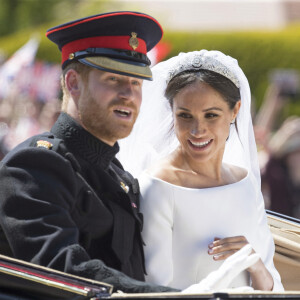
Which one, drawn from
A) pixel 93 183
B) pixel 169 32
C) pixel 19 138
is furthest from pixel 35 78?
pixel 93 183

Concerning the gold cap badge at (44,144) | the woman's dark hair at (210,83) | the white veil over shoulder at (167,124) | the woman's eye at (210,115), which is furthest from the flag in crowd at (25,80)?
the gold cap badge at (44,144)

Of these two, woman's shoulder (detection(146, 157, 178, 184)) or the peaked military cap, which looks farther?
woman's shoulder (detection(146, 157, 178, 184))

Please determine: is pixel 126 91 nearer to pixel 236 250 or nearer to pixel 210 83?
pixel 210 83

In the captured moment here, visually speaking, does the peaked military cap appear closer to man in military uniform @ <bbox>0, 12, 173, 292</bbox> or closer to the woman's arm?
man in military uniform @ <bbox>0, 12, 173, 292</bbox>

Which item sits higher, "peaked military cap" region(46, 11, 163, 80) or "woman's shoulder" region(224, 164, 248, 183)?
"peaked military cap" region(46, 11, 163, 80)

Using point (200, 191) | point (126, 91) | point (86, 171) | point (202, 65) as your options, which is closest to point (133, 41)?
point (126, 91)

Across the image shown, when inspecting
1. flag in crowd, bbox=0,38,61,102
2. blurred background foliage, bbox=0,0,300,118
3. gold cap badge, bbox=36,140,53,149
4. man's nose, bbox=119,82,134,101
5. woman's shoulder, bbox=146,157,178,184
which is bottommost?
gold cap badge, bbox=36,140,53,149

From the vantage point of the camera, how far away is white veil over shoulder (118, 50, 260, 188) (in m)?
3.40

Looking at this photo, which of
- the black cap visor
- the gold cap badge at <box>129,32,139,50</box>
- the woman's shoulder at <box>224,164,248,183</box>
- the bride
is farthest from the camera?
the woman's shoulder at <box>224,164,248,183</box>

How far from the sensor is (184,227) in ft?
10.7

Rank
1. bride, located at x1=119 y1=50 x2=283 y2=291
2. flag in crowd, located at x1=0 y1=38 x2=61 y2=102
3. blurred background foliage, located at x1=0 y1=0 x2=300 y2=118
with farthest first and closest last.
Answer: blurred background foliage, located at x1=0 y1=0 x2=300 y2=118 < flag in crowd, located at x1=0 y1=38 x2=61 y2=102 < bride, located at x1=119 y1=50 x2=283 y2=291

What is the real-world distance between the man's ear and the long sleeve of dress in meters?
0.53

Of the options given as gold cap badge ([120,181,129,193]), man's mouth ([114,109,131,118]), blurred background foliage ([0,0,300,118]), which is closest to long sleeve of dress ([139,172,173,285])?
gold cap badge ([120,181,129,193])

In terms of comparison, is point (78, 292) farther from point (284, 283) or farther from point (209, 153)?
point (284, 283)
